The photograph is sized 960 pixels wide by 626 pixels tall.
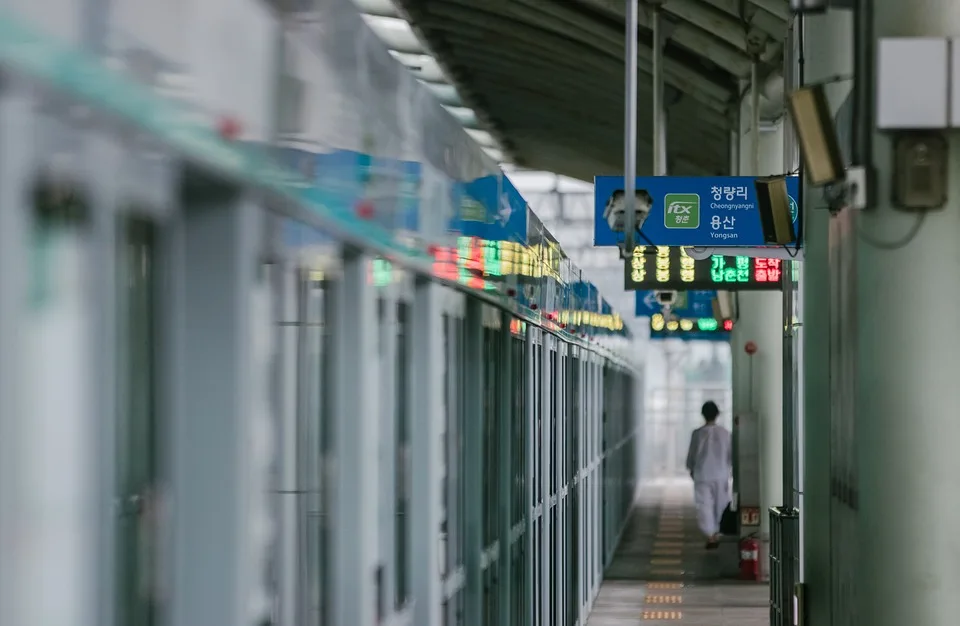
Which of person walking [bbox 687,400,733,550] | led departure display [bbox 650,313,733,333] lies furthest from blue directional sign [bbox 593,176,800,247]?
led departure display [bbox 650,313,733,333]

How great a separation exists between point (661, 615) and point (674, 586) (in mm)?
2531

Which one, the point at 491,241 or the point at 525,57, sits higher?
the point at 525,57

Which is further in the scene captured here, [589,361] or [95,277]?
[589,361]

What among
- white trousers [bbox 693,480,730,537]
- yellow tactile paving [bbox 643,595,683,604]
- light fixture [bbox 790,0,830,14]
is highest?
light fixture [bbox 790,0,830,14]

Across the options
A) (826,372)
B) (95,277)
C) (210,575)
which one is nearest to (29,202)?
(95,277)

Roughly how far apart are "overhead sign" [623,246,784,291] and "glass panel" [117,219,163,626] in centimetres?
1179

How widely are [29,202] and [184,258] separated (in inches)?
29.8

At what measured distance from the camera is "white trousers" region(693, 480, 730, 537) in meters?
19.8

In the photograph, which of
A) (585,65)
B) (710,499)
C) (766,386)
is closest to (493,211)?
(766,386)

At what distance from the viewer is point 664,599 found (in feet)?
50.4

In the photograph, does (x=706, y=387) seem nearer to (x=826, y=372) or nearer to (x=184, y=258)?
(x=826, y=372)

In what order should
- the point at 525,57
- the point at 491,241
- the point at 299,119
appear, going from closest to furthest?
1. the point at 299,119
2. the point at 491,241
3. the point at 525,57

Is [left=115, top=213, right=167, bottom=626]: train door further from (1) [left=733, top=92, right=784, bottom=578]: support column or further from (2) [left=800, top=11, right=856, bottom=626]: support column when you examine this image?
(1) [left=733, top=92, right=784, bottom=578]: support column

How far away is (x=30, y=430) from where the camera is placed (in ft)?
6.36
